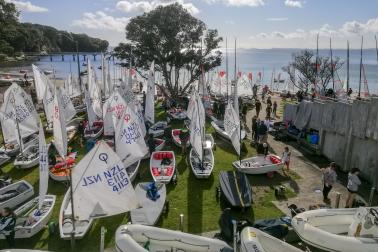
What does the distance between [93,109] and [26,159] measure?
25.2ft

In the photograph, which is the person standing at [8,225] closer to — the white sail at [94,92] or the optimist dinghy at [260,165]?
the optimist dinghy at [260,165]

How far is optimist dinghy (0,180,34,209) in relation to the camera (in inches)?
641

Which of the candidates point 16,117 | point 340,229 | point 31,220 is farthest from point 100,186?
point 16,117

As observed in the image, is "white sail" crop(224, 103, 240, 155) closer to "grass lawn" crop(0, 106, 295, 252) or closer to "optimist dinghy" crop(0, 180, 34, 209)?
"grass lawn" crop(0, 106, 295, 252)

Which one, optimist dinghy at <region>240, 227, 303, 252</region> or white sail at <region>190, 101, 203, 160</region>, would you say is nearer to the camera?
optimist dinghy at <region>240, 227, 303, 252</region>

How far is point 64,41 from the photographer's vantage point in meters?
163

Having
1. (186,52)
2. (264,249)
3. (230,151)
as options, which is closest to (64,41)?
(186,52)

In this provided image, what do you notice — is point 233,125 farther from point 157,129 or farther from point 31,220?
point 31,220

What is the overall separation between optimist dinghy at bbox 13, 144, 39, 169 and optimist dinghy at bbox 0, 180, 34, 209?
12.2 feet

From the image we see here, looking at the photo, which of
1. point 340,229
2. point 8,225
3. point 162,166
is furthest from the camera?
point 162,166

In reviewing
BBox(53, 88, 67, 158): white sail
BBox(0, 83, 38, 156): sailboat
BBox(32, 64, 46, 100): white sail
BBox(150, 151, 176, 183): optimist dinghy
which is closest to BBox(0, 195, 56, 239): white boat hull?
BBox(53, 88, 67, 158): white sail

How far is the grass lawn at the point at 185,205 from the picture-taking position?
13.4m

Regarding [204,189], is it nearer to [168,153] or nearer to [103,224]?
[168,153]

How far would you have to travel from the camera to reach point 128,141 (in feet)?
52.3
